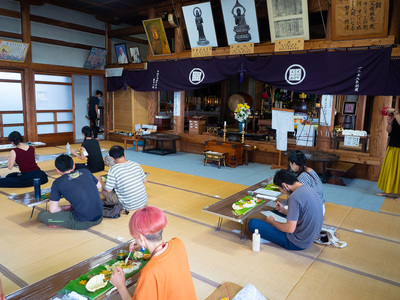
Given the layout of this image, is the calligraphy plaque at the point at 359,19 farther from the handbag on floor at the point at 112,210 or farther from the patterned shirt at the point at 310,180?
the handbag on floor at the point at 112,210

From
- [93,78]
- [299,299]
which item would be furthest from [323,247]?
[93,78]

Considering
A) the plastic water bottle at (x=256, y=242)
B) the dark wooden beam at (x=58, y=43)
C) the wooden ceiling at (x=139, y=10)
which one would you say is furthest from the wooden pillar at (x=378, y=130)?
the dark wooden beam at (x=58, y=43)

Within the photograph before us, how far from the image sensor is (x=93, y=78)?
40.2 feet

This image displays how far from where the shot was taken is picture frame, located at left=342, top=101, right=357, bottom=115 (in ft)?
32.4

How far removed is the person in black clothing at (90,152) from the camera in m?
6.23

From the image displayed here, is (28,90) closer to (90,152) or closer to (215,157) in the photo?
(90,152)

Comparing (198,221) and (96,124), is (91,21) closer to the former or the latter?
(96,124)

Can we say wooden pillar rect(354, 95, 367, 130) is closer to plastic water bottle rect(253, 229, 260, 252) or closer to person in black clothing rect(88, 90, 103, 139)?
plastic water bottle rect(253, 229, 260, 252)

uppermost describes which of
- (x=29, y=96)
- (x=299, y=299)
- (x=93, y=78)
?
(x=93, y=78)

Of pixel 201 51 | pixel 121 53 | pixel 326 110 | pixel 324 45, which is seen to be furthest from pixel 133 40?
pixel 326 110

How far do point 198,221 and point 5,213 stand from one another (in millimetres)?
2918

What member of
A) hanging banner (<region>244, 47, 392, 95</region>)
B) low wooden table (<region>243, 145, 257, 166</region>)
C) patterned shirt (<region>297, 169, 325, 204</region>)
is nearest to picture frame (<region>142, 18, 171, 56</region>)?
hanging banner (<region>244, 47, 392, 95</region>)

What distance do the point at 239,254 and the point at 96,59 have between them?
10.3 meters

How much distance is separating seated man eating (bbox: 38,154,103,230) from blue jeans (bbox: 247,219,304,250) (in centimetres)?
202
